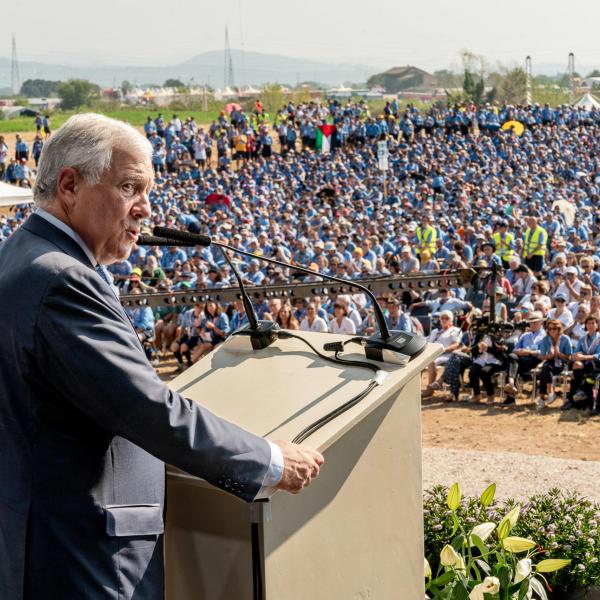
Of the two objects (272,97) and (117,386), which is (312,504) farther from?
(272,97)

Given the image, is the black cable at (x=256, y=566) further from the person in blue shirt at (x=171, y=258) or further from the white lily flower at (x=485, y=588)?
the person in blue shirt at (x=171, y=258)

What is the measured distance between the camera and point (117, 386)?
1.71 m

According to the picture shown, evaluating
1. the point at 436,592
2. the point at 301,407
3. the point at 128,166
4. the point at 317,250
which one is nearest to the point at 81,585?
the point at 301,407

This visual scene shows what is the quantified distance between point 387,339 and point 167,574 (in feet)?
2.30

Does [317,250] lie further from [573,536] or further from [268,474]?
[268,474]

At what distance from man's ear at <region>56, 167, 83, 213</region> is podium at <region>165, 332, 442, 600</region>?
57cm

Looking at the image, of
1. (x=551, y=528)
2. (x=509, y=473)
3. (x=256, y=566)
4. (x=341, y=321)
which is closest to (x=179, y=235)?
(x=256, y=566)

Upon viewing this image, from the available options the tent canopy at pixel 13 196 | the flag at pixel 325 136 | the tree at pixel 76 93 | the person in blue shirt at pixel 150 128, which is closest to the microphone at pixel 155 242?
the tent canopy at pixel 13 196

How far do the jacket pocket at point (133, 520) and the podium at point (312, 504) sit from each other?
117mm

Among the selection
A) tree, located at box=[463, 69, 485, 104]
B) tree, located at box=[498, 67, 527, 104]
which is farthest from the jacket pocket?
tree, located at box=[498, 67, 527, 104]

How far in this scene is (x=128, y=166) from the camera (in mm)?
1846

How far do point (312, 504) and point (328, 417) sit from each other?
7.2 inches

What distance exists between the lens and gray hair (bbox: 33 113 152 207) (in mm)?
1812

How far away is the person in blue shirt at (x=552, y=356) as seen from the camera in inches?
402
